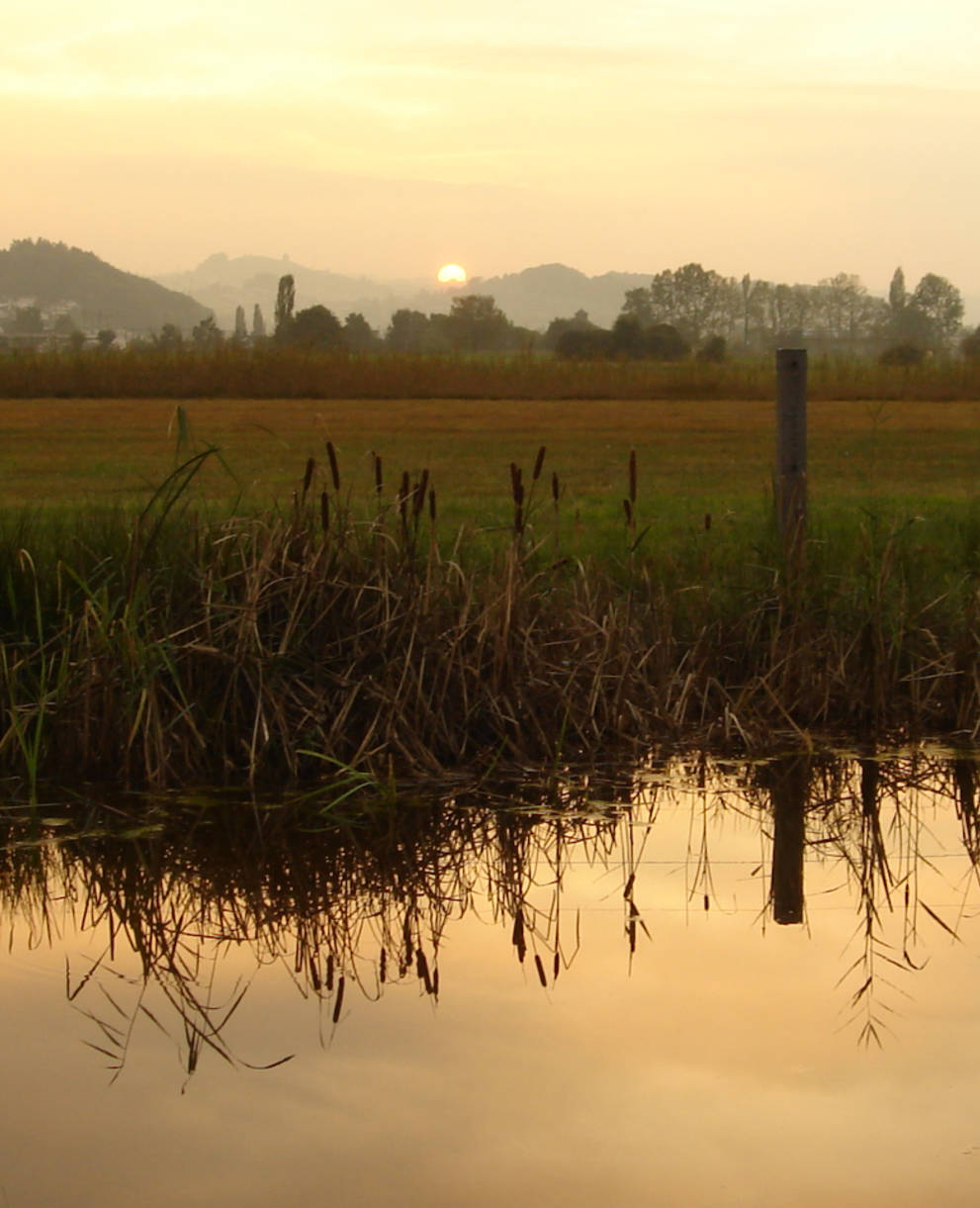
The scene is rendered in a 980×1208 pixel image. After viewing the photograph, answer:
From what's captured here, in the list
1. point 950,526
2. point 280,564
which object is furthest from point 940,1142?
point 950,526

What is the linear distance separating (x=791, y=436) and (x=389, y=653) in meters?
2.70

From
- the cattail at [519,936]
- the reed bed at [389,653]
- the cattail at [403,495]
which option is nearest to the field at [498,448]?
the reed bed at [389,653]

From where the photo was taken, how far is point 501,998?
4590 mm

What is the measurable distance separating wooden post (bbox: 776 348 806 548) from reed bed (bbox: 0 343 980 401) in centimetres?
2980

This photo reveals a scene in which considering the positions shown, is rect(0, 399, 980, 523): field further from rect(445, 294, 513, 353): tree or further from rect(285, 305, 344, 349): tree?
rect(445, 294, 513, 353): tree

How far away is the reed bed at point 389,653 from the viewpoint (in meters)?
6.96

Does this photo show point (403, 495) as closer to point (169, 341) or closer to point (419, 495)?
point (419, 495)

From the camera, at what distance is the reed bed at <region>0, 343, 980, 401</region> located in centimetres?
3850

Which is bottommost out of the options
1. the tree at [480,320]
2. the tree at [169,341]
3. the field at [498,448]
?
the field at [498,448]

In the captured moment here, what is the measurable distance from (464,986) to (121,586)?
3.32 m

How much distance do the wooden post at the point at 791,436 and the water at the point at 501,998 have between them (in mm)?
2140

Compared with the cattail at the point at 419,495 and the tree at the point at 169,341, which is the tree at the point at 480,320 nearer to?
the tree at the point at 169,341

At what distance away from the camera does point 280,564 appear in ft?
24.0

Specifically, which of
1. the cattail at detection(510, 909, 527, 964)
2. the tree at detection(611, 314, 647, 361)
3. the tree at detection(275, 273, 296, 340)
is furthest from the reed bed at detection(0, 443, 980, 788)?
the tree at detection(611, 314, 647, 361)
